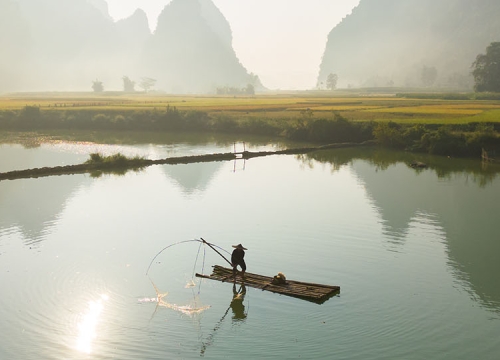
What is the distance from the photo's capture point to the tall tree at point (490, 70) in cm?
5512

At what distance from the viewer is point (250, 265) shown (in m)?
10.8

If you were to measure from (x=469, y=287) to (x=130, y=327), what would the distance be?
19.3ft

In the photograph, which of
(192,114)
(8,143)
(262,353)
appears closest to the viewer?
(262,353)

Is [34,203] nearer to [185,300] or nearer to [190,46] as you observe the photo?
[185,300]

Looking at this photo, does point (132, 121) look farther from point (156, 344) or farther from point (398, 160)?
point (156, 344)

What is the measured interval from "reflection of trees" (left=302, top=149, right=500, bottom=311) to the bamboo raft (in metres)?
2.64

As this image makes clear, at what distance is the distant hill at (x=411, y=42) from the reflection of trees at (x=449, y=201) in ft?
264

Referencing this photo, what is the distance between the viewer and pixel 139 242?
12672mm

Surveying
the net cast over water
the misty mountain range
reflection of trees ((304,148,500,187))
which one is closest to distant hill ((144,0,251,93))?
the misty mountain range

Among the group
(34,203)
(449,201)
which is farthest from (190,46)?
(449,201)

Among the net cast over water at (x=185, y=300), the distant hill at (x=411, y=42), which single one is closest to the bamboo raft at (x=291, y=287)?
the net cast over water at (x=185, y=300)

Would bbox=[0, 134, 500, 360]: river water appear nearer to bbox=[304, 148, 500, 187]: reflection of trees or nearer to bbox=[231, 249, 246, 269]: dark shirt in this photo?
bbox=[231, 249, 246, 269]: dark shirt

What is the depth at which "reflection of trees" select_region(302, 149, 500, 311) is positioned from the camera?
36.6 ft

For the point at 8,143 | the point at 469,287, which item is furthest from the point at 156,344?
the point at 8,143
